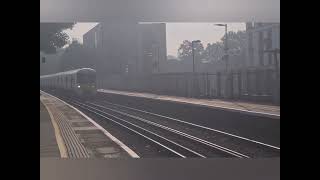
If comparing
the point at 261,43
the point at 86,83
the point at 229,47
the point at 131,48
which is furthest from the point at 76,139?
the point at 261,43

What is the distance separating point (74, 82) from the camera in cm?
655

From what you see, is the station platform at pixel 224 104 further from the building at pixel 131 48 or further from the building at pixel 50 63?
the building at pixel 50 63

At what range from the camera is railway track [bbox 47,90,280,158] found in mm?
5602

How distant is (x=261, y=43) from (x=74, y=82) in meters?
3.09

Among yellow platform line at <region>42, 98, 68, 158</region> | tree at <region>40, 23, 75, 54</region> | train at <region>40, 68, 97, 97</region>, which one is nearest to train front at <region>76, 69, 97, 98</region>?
train at <region>40, 68, 97, 97</region>

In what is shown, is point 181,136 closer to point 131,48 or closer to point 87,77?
point 131,48

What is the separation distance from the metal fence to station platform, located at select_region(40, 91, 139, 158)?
74cm

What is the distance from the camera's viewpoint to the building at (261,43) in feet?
18.1

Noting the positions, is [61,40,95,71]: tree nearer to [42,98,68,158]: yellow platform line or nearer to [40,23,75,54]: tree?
[40,23,75,54]: tree

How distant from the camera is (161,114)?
5.91 m
